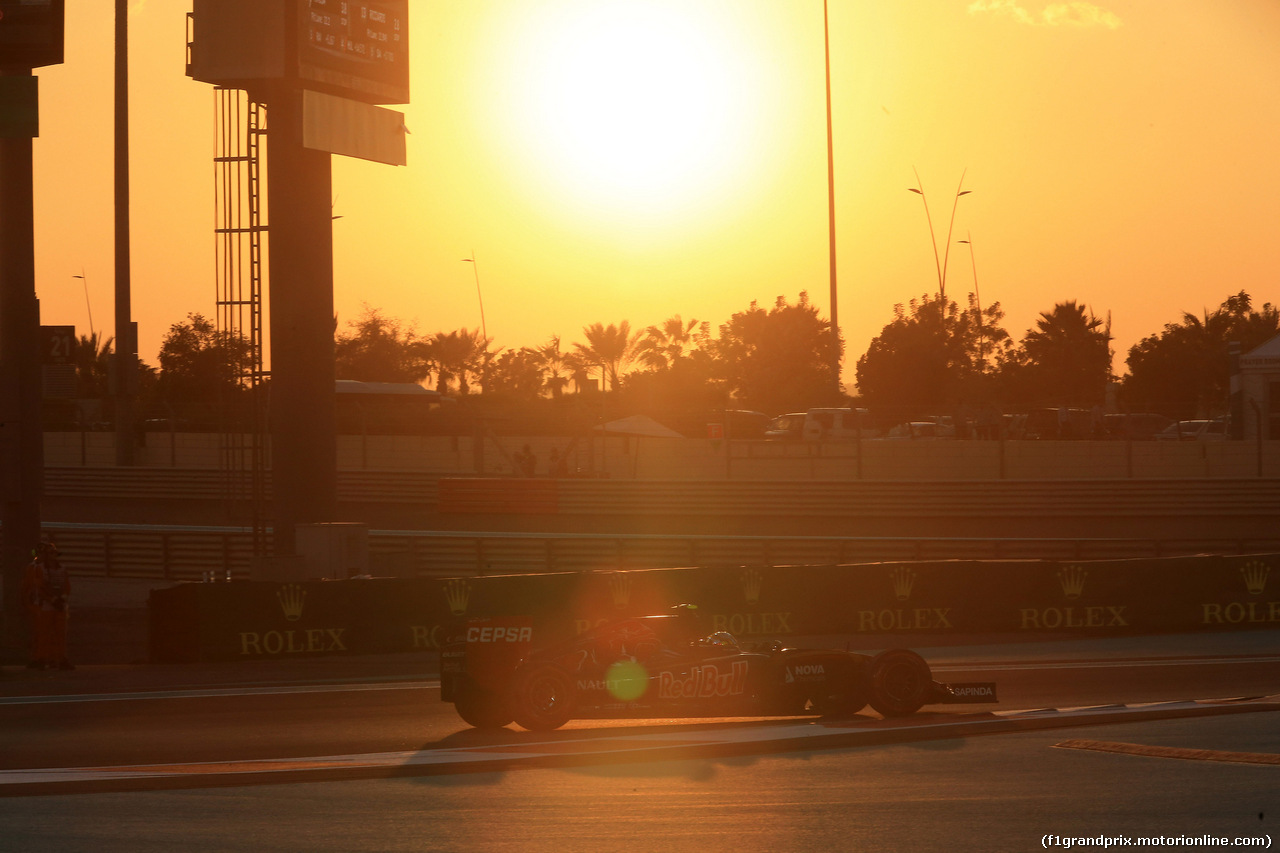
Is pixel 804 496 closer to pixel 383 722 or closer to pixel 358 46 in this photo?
pixel 358 46

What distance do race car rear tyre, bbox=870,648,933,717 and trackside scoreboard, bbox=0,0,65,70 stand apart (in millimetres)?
8329

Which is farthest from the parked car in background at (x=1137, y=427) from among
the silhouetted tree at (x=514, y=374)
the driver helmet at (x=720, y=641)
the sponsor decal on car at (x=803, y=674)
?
the silhouetted tree at (x=514, y=374)

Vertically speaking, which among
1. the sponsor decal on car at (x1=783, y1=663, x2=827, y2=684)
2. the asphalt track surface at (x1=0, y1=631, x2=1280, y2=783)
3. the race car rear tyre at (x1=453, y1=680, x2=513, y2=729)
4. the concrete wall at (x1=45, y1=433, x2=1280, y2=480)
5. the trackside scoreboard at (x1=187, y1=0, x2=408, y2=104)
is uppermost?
the trackside scoreboard at (x1=187, y1=0, x2=408, y2=104)

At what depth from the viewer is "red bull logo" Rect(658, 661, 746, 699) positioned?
37.9 feet

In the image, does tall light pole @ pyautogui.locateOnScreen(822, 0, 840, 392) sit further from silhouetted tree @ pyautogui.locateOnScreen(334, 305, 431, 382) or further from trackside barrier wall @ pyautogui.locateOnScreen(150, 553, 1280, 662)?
silhouetted tree @ pyautogui.locateOnScreen(334, 305, 431, 382)

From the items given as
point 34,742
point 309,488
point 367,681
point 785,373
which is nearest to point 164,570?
point 309,488

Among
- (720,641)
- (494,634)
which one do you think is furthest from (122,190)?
(720,641)

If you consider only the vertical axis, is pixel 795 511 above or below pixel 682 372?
below

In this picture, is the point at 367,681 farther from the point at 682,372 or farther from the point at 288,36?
the point at 682,372

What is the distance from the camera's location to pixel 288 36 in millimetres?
23016

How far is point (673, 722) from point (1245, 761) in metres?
4.72

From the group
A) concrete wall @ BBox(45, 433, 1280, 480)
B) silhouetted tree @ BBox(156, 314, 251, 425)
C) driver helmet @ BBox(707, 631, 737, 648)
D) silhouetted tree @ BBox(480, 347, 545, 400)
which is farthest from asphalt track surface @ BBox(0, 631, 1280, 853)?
silhouetted tree @ BBox(480, 347, 545, 400)

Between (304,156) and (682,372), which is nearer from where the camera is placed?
(304,156)

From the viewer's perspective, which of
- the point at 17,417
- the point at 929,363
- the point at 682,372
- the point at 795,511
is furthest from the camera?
the point at 682,372
